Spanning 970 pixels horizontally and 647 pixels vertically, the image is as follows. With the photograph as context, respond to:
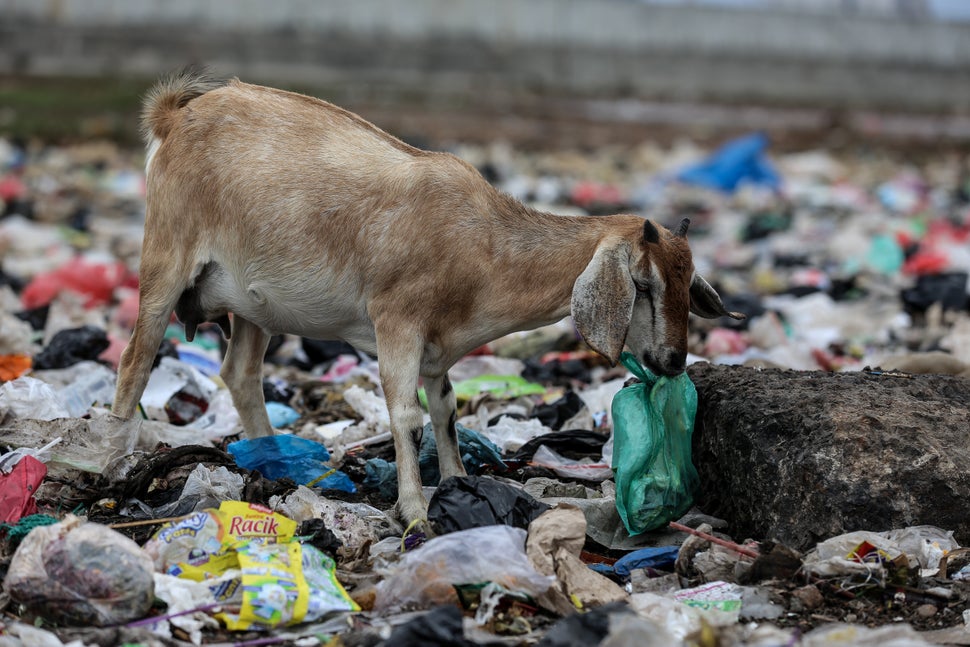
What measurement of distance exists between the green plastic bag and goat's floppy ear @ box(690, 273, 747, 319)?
31 centimetres

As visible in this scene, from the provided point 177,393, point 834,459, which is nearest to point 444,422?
point 834,459

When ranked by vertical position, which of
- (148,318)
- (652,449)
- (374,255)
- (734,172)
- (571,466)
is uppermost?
(374,255)

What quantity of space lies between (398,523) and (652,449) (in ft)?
3.26

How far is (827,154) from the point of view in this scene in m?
20.8

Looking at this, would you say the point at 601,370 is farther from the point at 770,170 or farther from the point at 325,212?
the point at 770,170

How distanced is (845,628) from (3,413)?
143 inches

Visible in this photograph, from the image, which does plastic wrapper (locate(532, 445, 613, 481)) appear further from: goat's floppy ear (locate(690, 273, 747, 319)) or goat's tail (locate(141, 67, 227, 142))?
goat's tail (locate(141, 67, 227, 142))

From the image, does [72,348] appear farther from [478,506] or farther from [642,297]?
[642,297]

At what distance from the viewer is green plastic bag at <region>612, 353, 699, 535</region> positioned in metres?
4.52

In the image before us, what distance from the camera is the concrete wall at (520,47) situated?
79.2 feet

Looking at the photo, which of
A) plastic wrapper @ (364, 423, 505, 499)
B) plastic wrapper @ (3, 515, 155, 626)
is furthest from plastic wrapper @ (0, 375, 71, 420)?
plastic wrapper @ (3, 515, 155, 626)

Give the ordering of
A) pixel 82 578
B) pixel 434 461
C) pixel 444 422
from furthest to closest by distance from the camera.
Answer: pixel 434 461 → pixel 444 422 → pixel 82 578

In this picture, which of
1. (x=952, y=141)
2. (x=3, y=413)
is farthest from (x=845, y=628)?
(x=952, y=141)

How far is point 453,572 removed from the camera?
3.84 meters
